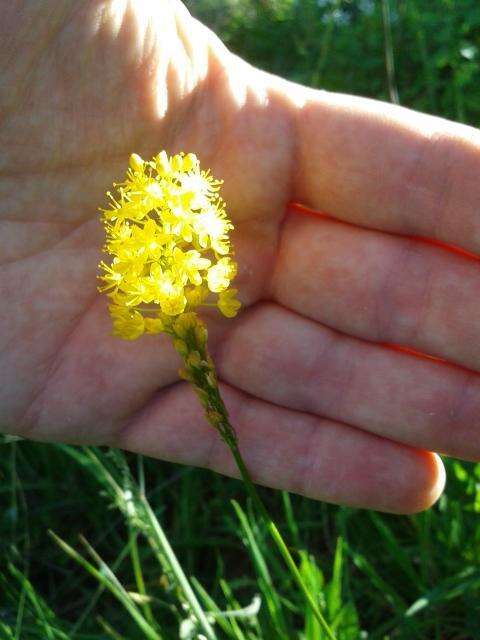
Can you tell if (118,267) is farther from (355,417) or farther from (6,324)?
(355,417)

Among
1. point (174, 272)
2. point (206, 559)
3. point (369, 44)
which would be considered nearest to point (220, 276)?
point (174, 272)

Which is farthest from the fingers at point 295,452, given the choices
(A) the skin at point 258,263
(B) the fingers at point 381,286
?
(B) the fingers at point 381,286

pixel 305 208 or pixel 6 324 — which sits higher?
pixel 305 208

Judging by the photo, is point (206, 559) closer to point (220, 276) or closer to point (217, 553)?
point (217, 553)

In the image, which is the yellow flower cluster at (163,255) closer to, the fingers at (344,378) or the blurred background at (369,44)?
the fingers at (344,378)

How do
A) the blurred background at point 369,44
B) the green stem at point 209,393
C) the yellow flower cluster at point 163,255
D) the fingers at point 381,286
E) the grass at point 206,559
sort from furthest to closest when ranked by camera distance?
the blurred background at point 369,44 → the fingers at point 381,286 → the grass at point 206,559 → the yellow flower cluster at point 163,255 → the green stem at point 209,393

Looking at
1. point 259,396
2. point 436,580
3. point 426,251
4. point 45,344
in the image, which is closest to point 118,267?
point 45,344
